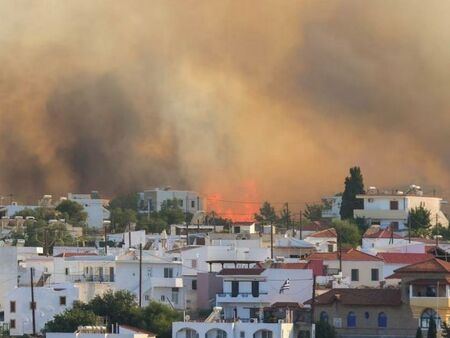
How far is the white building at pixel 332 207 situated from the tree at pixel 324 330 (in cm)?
4219

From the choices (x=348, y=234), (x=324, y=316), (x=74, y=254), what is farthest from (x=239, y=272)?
(x=348, y=234)

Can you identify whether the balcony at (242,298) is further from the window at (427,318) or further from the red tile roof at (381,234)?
the red tile roof at (381,234)

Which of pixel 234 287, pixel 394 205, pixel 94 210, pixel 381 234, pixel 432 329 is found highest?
pixel 94 210

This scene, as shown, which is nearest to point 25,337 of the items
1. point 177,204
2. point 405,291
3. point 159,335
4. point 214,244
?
point 159,335

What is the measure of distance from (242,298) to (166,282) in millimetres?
5191

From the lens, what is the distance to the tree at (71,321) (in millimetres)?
65500

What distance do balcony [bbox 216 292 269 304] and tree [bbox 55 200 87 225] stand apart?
37.7 m

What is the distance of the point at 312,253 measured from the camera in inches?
3194

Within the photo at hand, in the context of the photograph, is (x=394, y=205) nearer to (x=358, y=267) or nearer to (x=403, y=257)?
(x=403, y=257)

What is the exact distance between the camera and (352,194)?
99.6m

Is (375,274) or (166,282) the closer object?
(166,282)

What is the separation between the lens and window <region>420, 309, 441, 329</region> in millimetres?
64375

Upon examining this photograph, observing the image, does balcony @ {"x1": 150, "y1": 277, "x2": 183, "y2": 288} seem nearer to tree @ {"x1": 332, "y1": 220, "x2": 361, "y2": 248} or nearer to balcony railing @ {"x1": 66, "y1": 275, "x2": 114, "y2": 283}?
balcony railing @ {"x1": 66, "y1": 275, "x2": 114, "y2": 283}

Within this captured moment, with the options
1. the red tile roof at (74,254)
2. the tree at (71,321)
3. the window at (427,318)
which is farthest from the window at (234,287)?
the red tile roof at (74,254)
